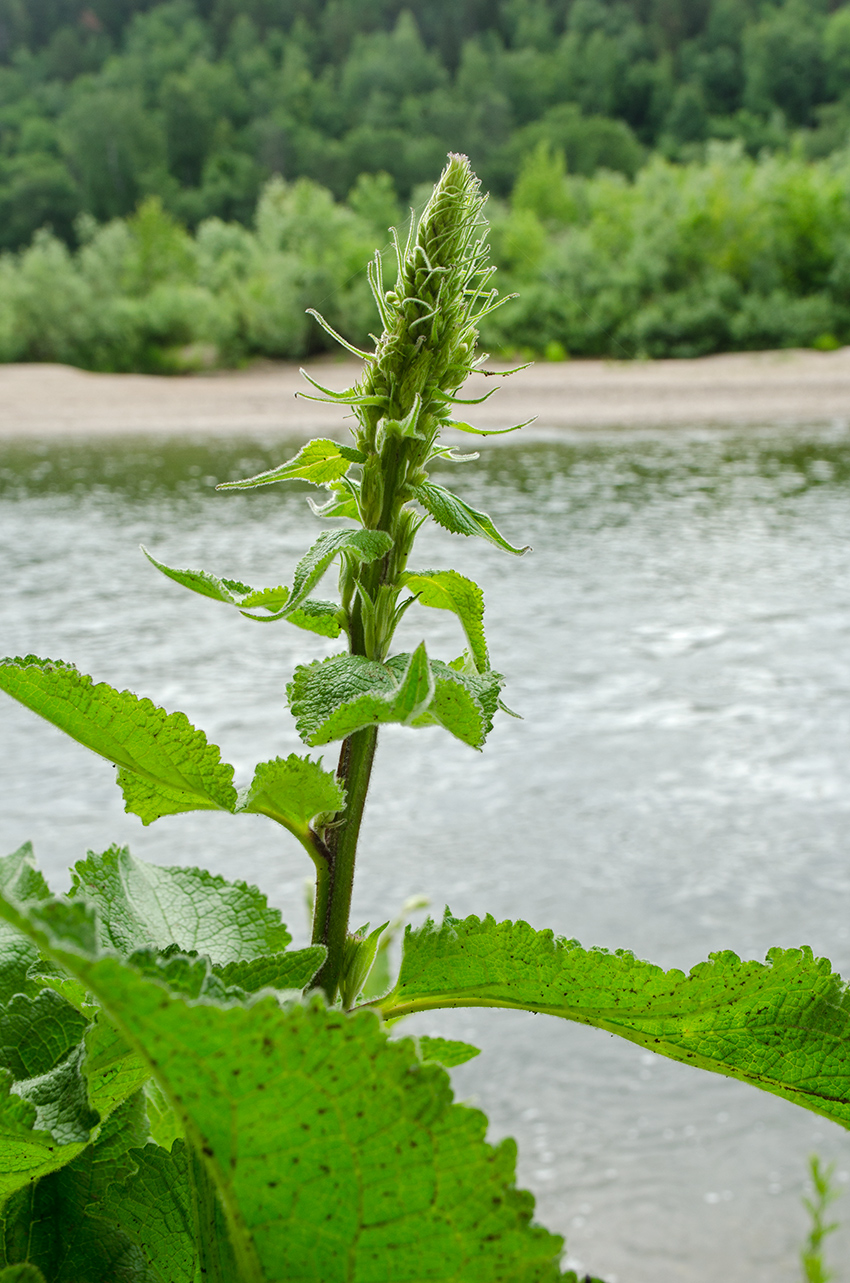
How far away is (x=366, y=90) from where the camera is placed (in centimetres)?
3862

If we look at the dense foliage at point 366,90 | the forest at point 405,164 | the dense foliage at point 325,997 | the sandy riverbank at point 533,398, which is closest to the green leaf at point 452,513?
the dense foliage at point 325,997

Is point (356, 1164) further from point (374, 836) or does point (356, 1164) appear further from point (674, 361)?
point (674, 361)

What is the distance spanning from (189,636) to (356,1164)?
5.66m

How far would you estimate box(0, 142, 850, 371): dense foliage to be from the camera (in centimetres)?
1806

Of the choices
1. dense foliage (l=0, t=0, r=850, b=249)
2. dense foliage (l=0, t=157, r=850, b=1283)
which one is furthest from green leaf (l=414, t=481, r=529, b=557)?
dense foliage (l=0, t=0, r=850, b=249)

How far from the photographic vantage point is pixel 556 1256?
20 centimetres

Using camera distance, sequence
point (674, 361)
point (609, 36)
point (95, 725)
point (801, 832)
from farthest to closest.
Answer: point (609, 36)
point (674, 361)
point (801, 832)
point (95, 725)

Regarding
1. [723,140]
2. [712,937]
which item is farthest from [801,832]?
[723,140]

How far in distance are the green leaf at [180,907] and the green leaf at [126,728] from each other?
0.11ft

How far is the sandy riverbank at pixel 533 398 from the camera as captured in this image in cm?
1512

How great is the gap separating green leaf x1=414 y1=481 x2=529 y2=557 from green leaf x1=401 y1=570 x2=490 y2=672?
16mm

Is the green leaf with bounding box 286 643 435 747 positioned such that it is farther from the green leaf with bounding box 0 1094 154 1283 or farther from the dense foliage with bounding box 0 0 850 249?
the dense foliage with bounding box 0 0 850 249

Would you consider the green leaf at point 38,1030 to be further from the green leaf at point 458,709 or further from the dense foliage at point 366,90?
the dense foliage at point 366,90

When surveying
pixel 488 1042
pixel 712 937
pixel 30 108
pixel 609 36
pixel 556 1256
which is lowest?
pixel 488 1042
